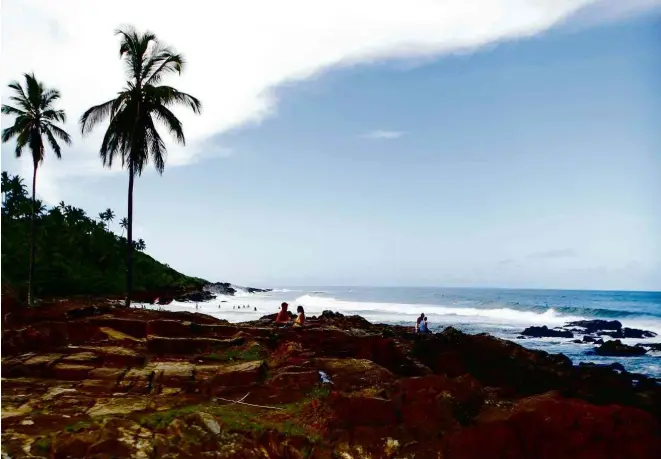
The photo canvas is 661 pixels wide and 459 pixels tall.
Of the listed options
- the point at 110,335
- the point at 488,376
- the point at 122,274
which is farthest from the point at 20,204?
the point at 488,376

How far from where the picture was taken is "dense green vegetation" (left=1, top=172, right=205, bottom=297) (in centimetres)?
4331

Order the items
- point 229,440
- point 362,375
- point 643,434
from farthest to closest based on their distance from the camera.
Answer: point 362,375 → point 643,434 → point 229,440

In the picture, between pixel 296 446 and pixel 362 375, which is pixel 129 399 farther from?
pixel 362 375

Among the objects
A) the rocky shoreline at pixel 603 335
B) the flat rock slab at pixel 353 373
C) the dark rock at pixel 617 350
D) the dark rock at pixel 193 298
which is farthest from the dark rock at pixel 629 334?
the dark rock at pixel 193 298

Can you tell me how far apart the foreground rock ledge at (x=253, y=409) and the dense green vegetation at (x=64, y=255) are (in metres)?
29.5

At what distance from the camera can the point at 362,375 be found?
11.8 m

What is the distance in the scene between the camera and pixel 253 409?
366 inches

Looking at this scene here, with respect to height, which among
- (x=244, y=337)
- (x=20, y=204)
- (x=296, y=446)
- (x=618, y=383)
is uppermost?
(x=20, y=204)

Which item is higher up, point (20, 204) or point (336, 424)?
point (20, 204)

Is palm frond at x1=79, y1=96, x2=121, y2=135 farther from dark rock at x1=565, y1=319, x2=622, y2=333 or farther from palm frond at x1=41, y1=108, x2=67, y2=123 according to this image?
dark rock at x1=565, y1=319, x2=622, y2=333

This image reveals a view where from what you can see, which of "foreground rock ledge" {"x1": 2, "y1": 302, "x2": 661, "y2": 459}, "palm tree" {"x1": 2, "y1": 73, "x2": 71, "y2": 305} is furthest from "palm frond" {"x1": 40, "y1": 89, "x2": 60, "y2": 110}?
"foreground rock ledge" {"x1": 2, "y1": 302, "x2": 661, "y2": 459}

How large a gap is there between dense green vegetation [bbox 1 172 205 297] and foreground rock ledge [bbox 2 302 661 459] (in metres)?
29.5

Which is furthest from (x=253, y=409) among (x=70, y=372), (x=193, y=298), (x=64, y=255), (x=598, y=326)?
(x=64, y=255)

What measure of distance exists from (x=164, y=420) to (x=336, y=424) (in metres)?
2.91
